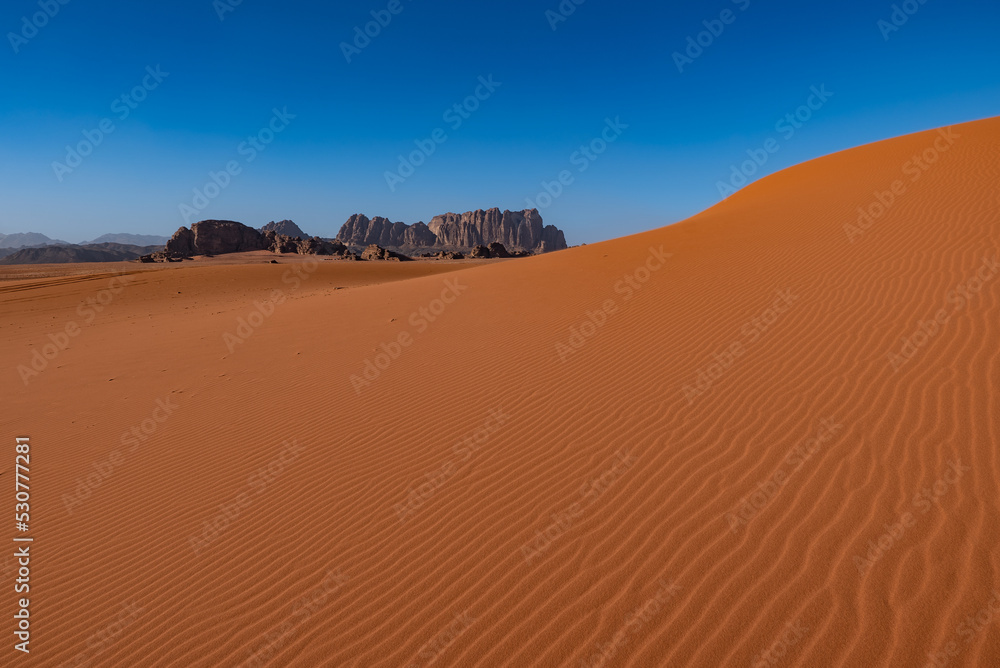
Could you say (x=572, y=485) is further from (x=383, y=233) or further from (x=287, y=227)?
(x=287, y=227)

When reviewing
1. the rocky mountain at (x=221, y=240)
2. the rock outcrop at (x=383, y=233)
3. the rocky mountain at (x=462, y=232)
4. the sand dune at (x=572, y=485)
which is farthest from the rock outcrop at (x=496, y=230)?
the sand dune at (x=572, y=485)

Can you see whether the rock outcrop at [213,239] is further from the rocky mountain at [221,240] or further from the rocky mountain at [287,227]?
the rocky mountain at [287,227]

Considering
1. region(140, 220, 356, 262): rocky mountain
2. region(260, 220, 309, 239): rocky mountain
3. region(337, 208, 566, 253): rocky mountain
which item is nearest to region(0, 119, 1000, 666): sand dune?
region(140, 220, 356, 262): rocky mountain

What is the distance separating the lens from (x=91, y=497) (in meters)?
5.17

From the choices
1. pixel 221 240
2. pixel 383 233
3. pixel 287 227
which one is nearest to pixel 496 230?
pixel 383 233

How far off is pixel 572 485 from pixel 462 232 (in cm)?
14616

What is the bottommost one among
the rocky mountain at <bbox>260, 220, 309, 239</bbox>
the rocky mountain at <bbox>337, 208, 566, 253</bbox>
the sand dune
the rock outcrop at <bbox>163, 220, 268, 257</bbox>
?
the sand dune

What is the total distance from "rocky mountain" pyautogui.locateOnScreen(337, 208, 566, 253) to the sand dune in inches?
5097

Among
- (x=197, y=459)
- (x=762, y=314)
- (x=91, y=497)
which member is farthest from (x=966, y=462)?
(x=91, y=497)

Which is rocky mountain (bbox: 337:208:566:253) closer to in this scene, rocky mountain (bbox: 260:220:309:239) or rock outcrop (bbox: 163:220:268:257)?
rocky mountain (bbox: 260:220:309:239)

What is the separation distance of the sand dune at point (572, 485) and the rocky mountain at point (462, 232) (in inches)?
5097

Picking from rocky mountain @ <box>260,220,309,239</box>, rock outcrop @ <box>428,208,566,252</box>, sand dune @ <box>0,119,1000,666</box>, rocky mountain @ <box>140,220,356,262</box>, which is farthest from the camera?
rocky mountain @ <box>260,220,309,239</box>

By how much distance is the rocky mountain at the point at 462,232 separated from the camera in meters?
140

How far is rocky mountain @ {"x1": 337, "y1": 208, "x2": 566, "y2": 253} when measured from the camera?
139625mm
